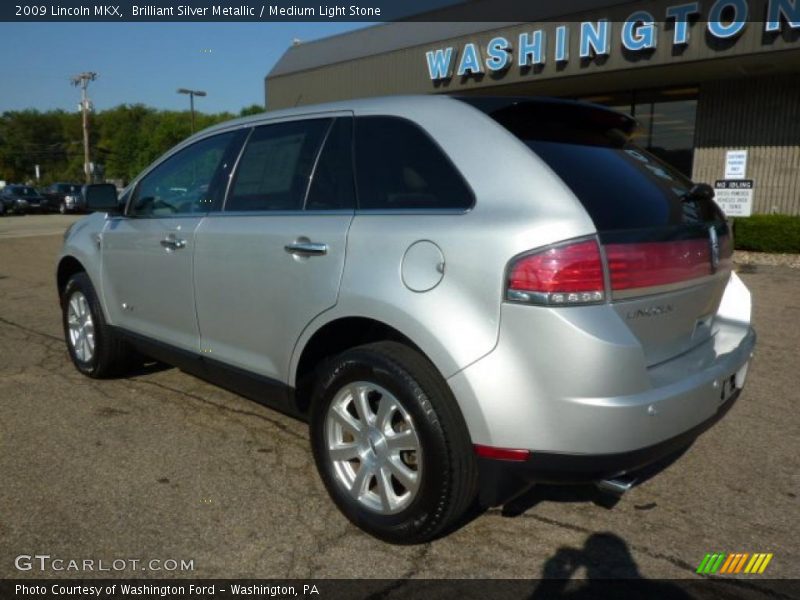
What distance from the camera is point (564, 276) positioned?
207cm

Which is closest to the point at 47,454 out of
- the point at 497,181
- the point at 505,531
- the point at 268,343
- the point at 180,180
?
the point at 268,343

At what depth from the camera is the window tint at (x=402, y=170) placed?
2449 mm

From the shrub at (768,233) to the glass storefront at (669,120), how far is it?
3174 mm

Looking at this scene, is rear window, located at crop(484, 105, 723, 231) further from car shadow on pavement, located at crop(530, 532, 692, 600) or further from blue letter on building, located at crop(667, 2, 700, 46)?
blue letter on building, located at crop(667, 2, 700, 46)

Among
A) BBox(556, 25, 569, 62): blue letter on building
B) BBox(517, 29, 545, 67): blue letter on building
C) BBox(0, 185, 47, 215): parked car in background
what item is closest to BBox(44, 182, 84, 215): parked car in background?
BBox(0, 185, 47, 215): parked car in background

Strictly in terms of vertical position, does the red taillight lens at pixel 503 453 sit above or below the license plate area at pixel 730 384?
below

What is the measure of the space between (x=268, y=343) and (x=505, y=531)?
4.48 feet

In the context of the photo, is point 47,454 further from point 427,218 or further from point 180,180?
point 427,218

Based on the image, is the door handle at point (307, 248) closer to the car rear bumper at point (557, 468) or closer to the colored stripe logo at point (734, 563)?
the car rear bumper at point (557, 468)

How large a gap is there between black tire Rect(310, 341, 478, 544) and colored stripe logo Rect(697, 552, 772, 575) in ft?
3.10

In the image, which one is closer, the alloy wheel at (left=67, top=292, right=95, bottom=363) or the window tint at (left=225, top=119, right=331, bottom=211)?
the window tint at (left=225, top=119, right=331, bottom=211)

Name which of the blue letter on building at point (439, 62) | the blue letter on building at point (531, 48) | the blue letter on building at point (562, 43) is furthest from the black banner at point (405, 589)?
the blue letter on building at point (439, 62)

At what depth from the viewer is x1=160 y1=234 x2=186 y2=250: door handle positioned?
3545 mm

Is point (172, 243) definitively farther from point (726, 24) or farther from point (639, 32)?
point (639, 32)
